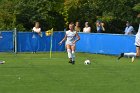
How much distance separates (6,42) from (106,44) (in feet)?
20.4

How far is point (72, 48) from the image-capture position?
987 inches

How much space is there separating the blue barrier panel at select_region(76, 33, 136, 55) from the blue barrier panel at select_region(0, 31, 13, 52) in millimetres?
4121

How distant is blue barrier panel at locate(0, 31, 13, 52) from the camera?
3388 cm

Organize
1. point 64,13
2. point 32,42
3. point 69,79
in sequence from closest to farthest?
point 69,79 < point 32,42 < point 64,13

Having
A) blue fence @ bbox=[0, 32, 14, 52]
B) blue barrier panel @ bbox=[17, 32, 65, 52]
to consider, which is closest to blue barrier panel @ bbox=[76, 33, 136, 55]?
blue barrier panel @ bbox=[17, 32, 65, 52]

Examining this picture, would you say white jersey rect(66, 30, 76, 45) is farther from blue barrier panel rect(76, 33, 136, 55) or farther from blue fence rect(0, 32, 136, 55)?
blue fence rect(0, 32, 136, 55)

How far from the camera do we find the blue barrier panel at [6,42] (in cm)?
3388

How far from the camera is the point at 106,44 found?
32.2 meters

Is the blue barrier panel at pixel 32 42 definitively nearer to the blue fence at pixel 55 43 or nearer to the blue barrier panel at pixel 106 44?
the blue fence at pixel 55 43

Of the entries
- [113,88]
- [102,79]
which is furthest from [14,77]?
[113,88]

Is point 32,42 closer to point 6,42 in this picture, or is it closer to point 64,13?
point 6,42

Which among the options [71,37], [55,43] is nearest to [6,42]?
[55,43]

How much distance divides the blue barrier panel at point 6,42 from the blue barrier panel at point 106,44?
4.12 metres

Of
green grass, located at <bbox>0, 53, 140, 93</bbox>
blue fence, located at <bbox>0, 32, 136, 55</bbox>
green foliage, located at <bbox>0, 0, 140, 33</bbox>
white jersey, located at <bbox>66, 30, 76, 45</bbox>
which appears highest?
green foliage, located at <bbox>0, 0, 140, 33</bbox>
